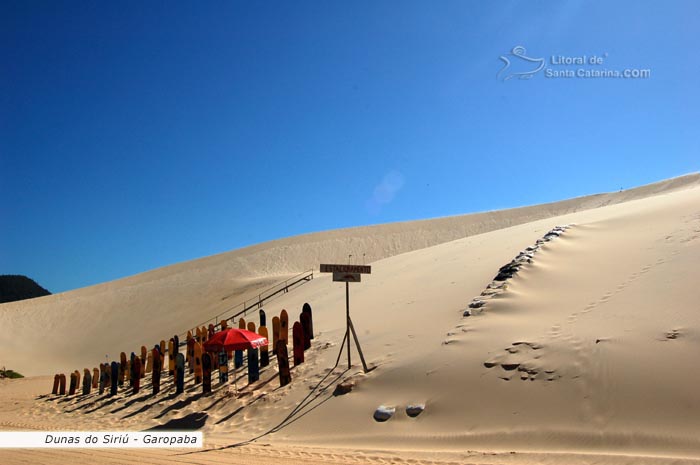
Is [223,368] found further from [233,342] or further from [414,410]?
[414,410]

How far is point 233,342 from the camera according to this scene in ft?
38.0

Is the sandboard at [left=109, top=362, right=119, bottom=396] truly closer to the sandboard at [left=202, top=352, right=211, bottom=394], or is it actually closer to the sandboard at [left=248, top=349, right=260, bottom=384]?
the sandboard at [left=202, top=352, right=211, bottom=394]

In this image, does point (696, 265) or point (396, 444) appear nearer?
point (396, 444)

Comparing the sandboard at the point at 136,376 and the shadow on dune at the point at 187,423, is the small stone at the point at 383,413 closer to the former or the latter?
the shadow on dune at the point at 187,423

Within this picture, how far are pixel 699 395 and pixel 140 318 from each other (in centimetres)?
3748

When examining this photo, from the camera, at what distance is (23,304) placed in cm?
4903

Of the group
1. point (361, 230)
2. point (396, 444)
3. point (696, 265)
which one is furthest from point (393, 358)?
point (361, 230)

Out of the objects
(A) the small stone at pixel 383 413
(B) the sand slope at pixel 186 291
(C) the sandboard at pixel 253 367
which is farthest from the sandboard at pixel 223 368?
(B) the sand slope at pixel 186 291

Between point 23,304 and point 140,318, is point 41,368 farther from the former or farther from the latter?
point 23,304

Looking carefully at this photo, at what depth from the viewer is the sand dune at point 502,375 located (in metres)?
6.33

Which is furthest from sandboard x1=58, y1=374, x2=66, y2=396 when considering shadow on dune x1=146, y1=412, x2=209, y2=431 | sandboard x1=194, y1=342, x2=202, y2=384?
shadow on dune x1=146, y1=412, x2=209, y2=431

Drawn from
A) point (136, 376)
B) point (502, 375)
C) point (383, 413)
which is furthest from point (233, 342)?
point (502, 375)
